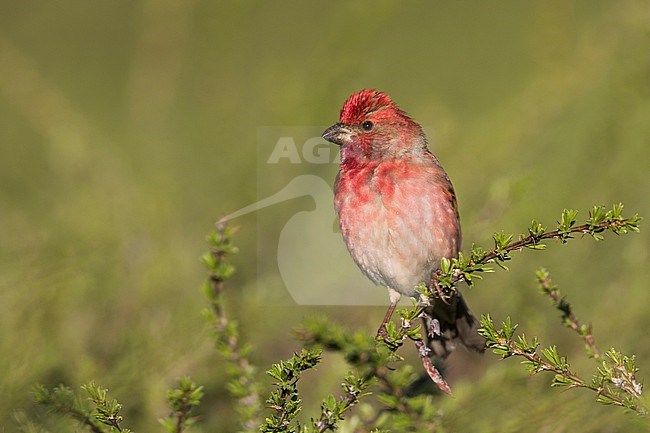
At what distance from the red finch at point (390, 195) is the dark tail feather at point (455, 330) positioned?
0.20m

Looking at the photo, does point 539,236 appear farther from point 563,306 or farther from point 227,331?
point 227,331

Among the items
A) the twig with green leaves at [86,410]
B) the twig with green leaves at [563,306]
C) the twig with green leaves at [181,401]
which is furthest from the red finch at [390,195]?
the twig with green leaves at [86,410]

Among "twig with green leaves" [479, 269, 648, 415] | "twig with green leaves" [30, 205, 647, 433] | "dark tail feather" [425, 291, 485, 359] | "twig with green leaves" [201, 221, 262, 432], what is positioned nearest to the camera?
"twig with green leaves" [30, 205, 647, 433]

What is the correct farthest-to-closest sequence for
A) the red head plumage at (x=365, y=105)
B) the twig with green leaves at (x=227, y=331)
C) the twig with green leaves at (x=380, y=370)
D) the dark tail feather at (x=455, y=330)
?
the dark tail feather at (x=455, y=330) → the red head plumage at (x=365, y=105) → the twig with green leaves at (x=227, y=331) → the twig with green leaves at (x=380, y=370)

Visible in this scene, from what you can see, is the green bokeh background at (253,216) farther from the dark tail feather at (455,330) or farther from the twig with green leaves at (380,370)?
the twig with green leaves at (380,370)

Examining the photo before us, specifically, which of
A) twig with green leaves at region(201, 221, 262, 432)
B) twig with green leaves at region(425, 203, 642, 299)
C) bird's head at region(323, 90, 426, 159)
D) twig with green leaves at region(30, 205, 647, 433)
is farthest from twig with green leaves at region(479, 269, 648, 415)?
bird's head at region(323, 90, 426, 159)

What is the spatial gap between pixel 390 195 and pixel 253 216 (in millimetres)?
2063

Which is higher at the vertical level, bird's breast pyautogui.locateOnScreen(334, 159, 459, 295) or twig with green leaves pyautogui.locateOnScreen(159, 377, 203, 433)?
bird's breast pyautogui.locateOnScreen(334, 159, 459, 295)

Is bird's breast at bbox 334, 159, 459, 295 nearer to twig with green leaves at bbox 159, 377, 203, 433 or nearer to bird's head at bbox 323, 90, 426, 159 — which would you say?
bird's head at bbox 323, 90, 426, 159

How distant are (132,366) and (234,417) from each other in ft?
1.83

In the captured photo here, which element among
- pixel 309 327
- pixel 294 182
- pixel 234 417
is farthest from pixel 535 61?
pixel 309 327

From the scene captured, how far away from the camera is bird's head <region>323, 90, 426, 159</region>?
319 cm

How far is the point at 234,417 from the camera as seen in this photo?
3.82m

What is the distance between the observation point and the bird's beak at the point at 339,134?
3197mm
